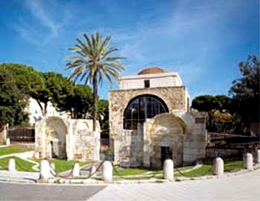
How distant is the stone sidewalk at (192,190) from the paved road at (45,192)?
1.89 feet

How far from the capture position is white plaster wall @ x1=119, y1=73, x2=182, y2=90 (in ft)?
128

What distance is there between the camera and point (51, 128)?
90.4 ft

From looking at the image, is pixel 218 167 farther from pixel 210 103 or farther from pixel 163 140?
pixel 210 103

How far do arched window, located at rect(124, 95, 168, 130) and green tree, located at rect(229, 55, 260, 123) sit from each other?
17.3 m

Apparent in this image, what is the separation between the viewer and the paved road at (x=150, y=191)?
9.39 meters

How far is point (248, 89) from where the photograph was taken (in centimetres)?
1980

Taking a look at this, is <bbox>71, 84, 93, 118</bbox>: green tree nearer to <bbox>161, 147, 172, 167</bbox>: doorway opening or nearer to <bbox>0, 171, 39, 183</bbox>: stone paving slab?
<bbox>161, 147, 172, 167</bbox>: doorway opening

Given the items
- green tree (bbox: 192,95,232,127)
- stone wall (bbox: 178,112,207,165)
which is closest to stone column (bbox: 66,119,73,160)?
stone wall (bbox: 178,112,207,165)

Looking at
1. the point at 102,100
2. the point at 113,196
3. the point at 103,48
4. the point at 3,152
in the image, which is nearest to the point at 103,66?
the point at 103,48

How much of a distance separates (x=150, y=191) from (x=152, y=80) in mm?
30689

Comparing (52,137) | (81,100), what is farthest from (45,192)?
(81,100)

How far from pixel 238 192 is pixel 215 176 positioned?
2543 millimetres

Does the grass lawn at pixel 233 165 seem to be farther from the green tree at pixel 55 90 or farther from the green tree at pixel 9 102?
the green tree at pixel 55 90

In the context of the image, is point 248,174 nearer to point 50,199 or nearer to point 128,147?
point 50,199
